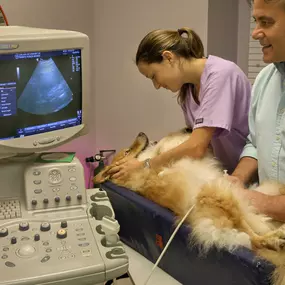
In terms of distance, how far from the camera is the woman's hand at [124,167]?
1818 mm

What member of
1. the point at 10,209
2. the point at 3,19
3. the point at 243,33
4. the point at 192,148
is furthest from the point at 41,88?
the point at 243,33

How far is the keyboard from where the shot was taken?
53.7 inches

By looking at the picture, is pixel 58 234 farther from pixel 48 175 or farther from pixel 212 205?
pixel 212 205

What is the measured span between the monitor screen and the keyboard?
21 cm

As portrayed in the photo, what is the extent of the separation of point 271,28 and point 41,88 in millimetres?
728

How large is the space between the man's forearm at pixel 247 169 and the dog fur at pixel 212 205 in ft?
0.25

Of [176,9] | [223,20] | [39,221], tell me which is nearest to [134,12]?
[176,9]

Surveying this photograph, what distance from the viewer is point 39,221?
136 cm

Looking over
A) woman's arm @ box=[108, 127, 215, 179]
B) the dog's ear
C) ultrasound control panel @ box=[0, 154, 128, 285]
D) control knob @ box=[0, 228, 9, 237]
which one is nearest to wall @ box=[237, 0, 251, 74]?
woman's arm @ box=[108, 127, 215, 179]

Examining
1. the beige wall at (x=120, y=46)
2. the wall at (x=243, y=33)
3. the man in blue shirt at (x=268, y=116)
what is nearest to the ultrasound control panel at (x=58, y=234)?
the man in blue shirt at (x=268, y=116)

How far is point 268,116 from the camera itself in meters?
1.56

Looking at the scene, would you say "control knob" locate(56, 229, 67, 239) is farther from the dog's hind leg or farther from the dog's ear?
the dog's ear

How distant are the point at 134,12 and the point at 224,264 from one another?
2.02 meters

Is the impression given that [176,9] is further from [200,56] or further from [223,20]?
[200,56]
